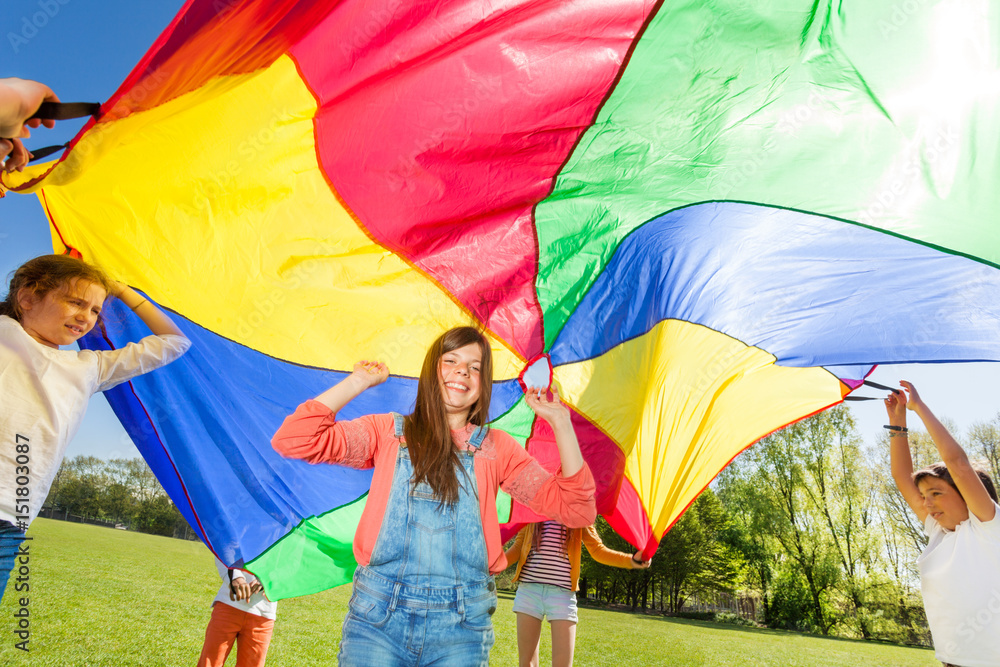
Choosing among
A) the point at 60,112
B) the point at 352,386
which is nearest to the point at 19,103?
the point at 60,112

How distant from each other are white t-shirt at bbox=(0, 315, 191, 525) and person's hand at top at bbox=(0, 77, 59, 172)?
2.25 ft

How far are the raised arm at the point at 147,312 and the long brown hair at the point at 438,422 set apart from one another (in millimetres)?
963

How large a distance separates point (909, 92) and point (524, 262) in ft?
4.54

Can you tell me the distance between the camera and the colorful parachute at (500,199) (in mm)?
1737

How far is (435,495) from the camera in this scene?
4.94 feet

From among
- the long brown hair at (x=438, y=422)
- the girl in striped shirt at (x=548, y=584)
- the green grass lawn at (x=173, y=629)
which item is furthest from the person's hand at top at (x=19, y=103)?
the green grass lawn at (x=173, y=629)

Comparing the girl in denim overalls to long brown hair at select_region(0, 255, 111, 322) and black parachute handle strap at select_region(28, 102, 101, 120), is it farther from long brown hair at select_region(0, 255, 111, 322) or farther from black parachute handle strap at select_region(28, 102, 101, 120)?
long brown hair at select_region(0, 255, 111, 322)

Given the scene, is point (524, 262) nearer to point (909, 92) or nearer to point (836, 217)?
point (836, 217)

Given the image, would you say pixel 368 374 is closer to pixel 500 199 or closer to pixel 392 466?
pixel 392 466

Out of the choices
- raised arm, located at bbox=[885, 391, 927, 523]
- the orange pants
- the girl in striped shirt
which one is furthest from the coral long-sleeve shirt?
raised arm, located at bbox=[885, 391, 927, 523]

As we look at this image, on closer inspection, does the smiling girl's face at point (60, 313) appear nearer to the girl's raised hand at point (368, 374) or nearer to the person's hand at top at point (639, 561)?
the girl's raised hand at point (368, 374)

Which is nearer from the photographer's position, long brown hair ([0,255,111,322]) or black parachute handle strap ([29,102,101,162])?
black parachute handle strap ([29,102,101,162])

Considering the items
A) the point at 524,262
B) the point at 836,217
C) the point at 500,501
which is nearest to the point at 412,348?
the point at 524,262

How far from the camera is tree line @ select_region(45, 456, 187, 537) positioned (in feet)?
47.5
